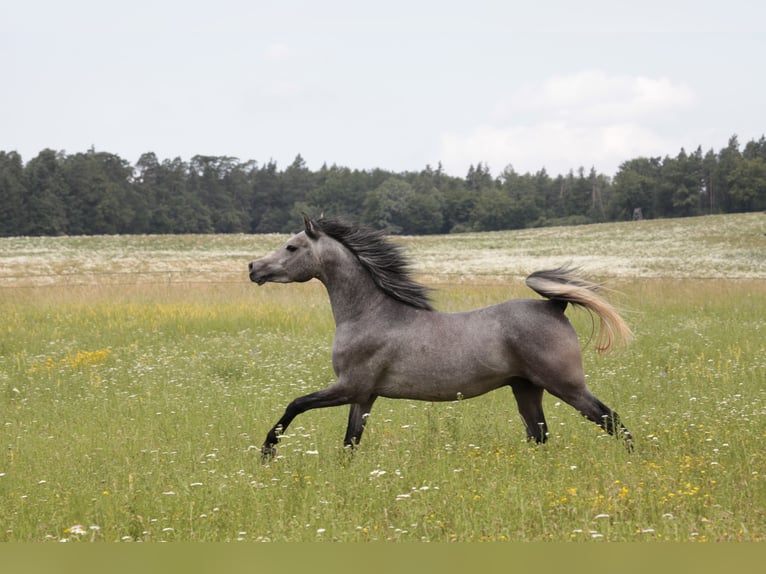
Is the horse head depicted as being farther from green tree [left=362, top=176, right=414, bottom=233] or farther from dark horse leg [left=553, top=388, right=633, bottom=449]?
green tree [left=362, top=176, right=414, bottom=233]

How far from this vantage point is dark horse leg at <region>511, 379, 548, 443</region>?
324 inches

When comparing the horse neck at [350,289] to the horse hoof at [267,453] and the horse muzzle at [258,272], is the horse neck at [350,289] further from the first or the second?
the horse hoof at [267,453]

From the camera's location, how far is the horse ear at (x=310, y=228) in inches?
318

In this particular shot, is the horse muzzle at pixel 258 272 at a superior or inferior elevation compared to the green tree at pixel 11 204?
inferior

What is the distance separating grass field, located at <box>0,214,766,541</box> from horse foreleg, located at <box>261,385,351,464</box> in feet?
0.59

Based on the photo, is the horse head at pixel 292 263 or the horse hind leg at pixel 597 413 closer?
the horse hind leg at pixel 597 413

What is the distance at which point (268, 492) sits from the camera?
260 inches

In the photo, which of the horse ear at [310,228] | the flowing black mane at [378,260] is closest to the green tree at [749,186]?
the flowing black mane at [378,260]

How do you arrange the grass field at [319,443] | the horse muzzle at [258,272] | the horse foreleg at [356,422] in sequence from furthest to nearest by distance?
the horse muzzle at [258,272]
the horse foreleg at [356,422]
the grass field at [319,443]

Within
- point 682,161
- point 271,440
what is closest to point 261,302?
point 271,440

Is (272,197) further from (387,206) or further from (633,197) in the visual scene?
(633,197)

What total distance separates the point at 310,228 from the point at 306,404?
1610mm

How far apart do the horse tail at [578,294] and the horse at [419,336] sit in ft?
0.03

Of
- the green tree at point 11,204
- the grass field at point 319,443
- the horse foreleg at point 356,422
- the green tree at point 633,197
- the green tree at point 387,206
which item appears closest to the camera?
the grass field at point 319,443
